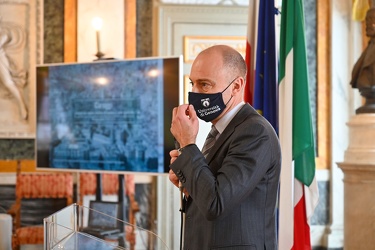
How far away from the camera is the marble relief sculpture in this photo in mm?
5828

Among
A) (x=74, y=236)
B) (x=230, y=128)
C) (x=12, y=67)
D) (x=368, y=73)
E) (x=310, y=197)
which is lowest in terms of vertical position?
(x=310, y=197)

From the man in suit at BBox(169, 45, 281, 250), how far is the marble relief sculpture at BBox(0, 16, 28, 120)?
14.5 ft

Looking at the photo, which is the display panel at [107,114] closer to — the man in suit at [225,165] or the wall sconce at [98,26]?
the wall sconce at [98,26]

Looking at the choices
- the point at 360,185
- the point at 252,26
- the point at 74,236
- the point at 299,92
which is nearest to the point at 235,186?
the point at 74,236

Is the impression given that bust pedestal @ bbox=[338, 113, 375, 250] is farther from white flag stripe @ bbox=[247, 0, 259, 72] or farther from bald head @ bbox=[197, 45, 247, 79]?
bald head @ bbox=[197, 45, 247, 79]

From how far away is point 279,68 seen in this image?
400 cm

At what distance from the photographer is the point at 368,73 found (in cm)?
438

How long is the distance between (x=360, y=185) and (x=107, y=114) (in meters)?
2.33

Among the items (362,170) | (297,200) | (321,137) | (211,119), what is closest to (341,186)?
(321,137)

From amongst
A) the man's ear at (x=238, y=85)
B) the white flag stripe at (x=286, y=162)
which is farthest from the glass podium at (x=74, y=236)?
the white flag stripe at (x=286, y=162)

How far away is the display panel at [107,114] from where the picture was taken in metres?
4.57

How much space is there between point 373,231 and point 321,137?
6.89 feet

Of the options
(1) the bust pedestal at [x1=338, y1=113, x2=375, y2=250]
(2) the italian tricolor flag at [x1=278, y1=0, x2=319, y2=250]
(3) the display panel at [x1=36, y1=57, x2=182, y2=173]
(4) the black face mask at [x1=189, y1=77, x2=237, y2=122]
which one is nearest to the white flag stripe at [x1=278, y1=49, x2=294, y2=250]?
(2) the italian tricolor flag at [x1=278, y1=0, x2=319, y2=250]

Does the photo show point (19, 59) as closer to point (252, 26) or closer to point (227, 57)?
point (252, 26)
